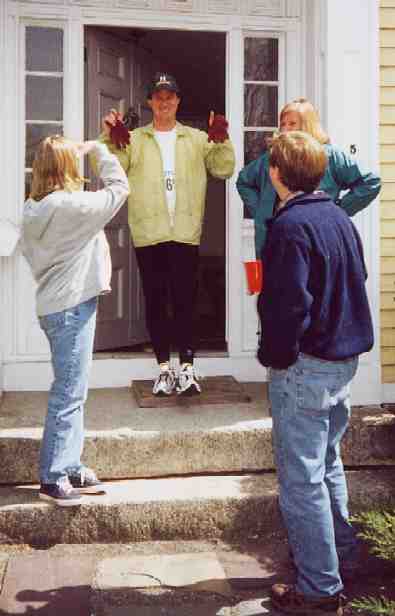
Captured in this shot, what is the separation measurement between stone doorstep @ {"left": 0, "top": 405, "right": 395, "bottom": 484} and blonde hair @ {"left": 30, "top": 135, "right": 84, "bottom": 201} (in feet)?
4.05

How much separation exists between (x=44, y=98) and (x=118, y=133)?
94 cm

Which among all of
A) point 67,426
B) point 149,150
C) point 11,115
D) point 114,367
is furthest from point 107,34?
point 67,426

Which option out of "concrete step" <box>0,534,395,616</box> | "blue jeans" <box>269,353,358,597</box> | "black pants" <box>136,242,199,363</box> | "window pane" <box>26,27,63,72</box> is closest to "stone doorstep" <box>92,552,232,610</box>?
"concrete step" <box>0,534,395,616</box>

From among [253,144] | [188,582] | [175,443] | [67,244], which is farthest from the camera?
[253,144]

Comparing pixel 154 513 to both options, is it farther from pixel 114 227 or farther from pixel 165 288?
pixel 114 227

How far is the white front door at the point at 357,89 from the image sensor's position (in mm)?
4691

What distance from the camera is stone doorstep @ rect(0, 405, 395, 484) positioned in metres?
4.03

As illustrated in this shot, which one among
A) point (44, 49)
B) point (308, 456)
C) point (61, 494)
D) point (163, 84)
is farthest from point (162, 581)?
point (44, 49)

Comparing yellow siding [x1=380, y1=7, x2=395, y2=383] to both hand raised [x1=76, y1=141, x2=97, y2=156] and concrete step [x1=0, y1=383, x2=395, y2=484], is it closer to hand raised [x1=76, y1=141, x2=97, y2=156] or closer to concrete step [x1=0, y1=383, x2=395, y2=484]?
concrete step [x1=0, y1=383, x2=395, y2=484]

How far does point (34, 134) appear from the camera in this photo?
5.33 metres

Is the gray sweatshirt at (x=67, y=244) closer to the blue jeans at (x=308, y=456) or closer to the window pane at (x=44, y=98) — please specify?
the blue jeans at (x=308, y=456)

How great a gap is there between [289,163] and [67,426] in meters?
1.54

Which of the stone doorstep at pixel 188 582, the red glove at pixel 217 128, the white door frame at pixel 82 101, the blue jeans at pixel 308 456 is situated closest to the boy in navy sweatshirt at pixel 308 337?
the blue jeans at pixel 308 456

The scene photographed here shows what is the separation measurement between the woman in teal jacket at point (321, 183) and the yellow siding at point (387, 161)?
0.77 m
